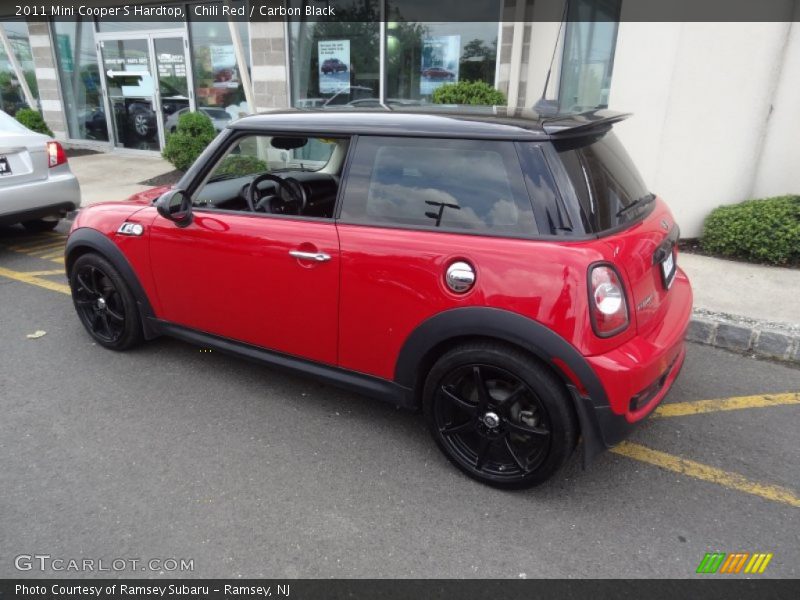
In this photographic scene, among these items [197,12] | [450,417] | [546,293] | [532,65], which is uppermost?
[197,12]

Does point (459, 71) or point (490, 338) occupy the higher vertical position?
point (459, 71)

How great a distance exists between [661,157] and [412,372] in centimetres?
450

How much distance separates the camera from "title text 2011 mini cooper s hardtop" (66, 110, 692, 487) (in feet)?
7.68

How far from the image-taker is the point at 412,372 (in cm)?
271

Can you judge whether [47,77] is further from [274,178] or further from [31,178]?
[274,178]

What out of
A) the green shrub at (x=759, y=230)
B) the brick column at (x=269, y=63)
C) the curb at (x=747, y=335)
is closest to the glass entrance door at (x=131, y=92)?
the brick column at (x=269, y=63)

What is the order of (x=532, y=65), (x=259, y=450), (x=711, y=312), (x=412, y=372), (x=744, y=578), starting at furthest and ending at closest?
(x=532, y=65)
(x=711, y=312)
(x=259, y=450)
(x=412, y=372)
(x=744, y=578)

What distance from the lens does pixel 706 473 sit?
2.75m

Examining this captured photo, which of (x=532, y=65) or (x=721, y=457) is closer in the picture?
(x=721, y=457)

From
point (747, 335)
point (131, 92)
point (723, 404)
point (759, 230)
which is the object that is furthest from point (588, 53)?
point (131, 92)

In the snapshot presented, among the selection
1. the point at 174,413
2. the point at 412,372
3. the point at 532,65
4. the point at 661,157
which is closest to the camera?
the point at 412,372

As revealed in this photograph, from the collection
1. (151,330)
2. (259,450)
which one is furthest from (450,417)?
(151,330)

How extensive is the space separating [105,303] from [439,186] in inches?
99.6

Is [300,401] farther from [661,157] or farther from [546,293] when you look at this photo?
[661,157]
